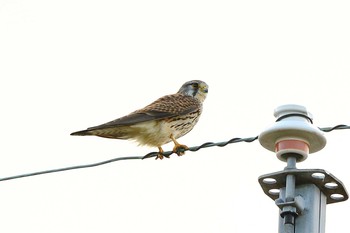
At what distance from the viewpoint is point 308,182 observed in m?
3.81

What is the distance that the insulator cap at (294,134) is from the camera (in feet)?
12.7

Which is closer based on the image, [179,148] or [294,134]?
[294,134]

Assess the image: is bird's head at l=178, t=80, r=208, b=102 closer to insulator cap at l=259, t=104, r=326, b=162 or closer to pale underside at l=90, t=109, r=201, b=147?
pale underside at l=90, t=109, r=201, b=147

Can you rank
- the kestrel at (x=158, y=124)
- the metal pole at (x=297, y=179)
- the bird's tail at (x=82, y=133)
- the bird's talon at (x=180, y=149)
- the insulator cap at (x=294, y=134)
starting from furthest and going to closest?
the kestrel at (x=158, y=124)
the bird's talon at (x=180, y=149)
the bird's tail at (x=82, y=133)
the insulator cap at (x=294, y=134)
the metal pole at (x=297, y=179)

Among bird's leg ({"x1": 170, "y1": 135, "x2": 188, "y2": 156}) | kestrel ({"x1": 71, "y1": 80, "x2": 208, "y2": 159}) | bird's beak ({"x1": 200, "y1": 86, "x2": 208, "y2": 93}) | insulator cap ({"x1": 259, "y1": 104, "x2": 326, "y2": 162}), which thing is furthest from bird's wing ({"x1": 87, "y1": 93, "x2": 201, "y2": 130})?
insulator cap ({"x1": 259, "y1": 104, "x2": 326, "y2": 162})

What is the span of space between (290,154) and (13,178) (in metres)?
2.31

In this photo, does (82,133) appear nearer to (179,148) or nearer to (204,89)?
(179,148)

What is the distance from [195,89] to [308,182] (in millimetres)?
5240

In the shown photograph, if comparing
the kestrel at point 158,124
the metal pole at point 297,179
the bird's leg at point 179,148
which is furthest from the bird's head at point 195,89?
the metal pole at point 297,179

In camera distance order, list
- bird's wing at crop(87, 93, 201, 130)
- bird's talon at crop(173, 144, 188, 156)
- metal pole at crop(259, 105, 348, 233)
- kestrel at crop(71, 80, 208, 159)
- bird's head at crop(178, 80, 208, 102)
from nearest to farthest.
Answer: metal pole at crop(259, 105, 348, 233)
bird's talon at crop(173, 144, 188, 156)
kestrel at crop(71, 80, 208, 159)
bird's wing at crop(87, 93, 201, 130)
bird's head at crop(178, 80, 208, 102)

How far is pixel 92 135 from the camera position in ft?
22.9

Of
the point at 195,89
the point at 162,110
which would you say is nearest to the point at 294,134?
the point at 162,110

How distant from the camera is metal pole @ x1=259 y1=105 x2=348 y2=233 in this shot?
145 inches

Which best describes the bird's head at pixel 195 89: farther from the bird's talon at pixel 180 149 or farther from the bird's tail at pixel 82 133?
the bird's tail at pixel 82 133
